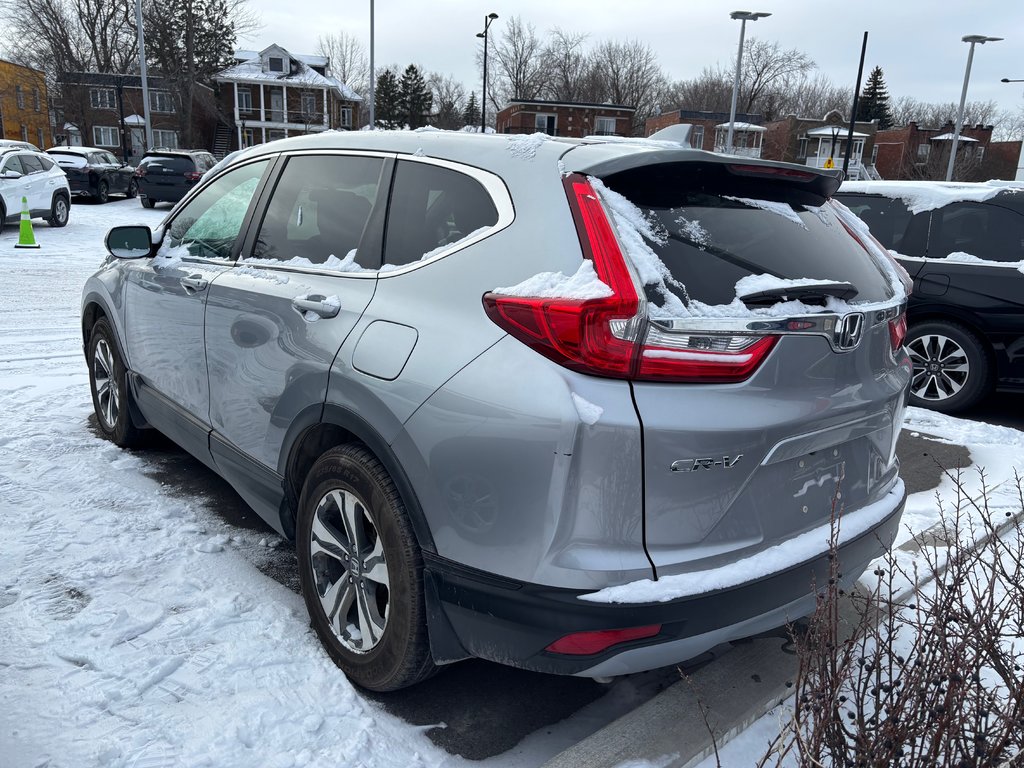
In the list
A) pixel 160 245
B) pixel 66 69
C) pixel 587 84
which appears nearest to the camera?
pixel 160 245

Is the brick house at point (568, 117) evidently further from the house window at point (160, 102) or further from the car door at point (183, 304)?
the car door at point (183, 304)

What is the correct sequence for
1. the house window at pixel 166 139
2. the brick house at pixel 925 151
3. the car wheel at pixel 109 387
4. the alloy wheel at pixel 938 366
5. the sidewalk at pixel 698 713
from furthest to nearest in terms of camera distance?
the house window at pixel 166 139, the brick house at pixel 925 151, the alloy wheel at pixel 938 366, the car wheel at pixel 109 387, the sidewalk at pixel 698 713

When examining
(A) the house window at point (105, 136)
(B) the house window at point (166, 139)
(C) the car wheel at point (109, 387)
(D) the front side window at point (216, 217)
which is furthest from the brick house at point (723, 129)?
(D) the front side window at point (216, 217)

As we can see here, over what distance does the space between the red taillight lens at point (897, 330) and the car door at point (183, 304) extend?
2.64 metres

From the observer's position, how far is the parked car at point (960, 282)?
609 cm

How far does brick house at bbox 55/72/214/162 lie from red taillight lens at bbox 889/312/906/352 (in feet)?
173

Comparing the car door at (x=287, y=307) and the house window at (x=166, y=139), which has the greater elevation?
the house window at (x=166, y=139)

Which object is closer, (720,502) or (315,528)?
(720,502)

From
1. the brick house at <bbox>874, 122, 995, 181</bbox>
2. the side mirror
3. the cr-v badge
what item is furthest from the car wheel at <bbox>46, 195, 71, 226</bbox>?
the brick house at <bbox>874, 122, 995, 181</bbox>

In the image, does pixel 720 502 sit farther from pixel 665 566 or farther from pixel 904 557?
pixel 904 557

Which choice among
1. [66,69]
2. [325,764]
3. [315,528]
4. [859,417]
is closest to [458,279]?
[315,528]

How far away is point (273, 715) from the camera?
2.47 meters

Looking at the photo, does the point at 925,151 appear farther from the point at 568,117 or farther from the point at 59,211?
the point at 59,211

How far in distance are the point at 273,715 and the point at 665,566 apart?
1.37 metres
